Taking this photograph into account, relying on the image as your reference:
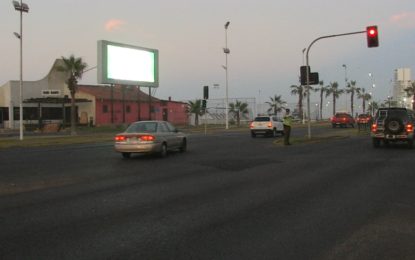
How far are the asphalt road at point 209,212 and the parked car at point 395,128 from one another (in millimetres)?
7181

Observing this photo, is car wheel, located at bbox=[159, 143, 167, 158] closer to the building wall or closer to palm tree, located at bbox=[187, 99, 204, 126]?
the building wall

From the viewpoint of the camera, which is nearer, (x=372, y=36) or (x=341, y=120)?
(x=372, y=36)

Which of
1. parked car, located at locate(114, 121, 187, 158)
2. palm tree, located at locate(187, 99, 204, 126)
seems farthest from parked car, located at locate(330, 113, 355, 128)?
parked car, located at locate(114, 121, 187, 158)

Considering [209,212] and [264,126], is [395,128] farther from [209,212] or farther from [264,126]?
[209,212]

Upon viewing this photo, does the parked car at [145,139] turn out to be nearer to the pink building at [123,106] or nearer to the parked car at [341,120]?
the pink building at [123,106]

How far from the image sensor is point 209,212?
26.2 feet

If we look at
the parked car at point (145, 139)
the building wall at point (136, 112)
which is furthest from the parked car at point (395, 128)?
the building wall at point (136, 112)

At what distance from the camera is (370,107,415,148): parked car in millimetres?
21250

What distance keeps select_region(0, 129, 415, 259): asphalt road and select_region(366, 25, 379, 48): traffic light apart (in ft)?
42.3

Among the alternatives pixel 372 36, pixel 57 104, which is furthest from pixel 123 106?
pixel 372 36

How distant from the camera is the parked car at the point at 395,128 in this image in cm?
2125

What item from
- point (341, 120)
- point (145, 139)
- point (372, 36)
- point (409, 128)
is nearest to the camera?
point (145, 139)

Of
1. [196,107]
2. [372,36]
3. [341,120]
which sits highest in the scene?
[372,36]

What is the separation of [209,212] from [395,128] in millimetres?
15841
